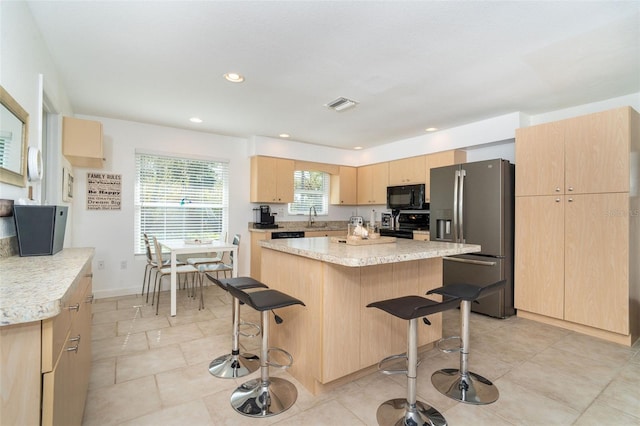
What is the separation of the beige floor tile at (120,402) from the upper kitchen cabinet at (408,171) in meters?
4.32

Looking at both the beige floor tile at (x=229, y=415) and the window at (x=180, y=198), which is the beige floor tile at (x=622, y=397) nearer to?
the beige floor tile at (x=229, y=415)

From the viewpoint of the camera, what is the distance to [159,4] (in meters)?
1.93

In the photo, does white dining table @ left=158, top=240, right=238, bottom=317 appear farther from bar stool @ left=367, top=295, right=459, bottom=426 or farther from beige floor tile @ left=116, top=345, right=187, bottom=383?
bar stool @ left=367, top=295, right=459, bottom=426

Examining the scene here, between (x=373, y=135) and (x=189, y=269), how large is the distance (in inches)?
131

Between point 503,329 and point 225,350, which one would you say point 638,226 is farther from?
point 225,350

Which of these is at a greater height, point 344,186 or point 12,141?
point 344,186

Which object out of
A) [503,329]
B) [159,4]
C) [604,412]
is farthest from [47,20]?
[503,329]

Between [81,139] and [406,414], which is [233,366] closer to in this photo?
[406,414]

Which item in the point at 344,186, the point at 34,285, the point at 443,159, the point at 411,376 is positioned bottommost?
the point at 411,376

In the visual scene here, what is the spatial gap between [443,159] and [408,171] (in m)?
0.65

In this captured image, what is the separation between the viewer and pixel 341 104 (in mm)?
3561

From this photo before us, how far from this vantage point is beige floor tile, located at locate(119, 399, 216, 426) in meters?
1.77

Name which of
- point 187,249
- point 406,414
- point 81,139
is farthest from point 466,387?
point 81,139

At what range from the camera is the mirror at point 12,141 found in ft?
5.32
